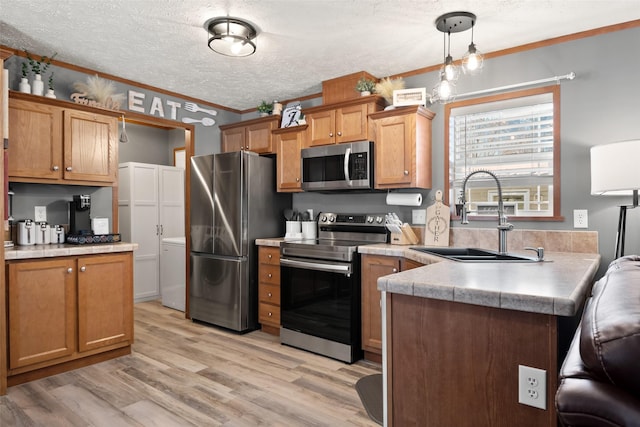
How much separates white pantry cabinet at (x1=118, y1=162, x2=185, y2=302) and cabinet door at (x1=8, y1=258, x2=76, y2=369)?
2.28 meters

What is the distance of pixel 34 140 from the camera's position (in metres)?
2.94

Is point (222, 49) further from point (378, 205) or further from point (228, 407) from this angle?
point (228, 407)

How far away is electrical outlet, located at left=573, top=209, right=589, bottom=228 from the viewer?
274cm

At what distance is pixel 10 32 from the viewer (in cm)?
280

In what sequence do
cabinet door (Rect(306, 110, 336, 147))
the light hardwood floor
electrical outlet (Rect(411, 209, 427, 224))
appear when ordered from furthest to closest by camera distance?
cabinet door (Rect(306, 110, 336, 147)) < electrical outlet (Rect(411, 209, 427, 224)) < the light hardwood floor

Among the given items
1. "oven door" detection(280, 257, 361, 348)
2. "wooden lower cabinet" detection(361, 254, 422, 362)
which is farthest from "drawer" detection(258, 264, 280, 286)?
"wooden lower cabinet" detection(361, 254, 422, 362)

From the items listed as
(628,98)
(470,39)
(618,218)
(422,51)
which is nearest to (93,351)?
(422,51)

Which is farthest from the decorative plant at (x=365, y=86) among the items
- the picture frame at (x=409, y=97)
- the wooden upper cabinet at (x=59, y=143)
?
the wooden upper cabinet at (x=59, y=143)

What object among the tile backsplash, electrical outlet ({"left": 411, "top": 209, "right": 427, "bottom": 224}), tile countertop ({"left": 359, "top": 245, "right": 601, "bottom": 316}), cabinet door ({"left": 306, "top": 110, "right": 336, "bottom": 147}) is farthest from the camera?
cabinet door ({"left": 306, "top": 110, "right": 336, "bottom": 147})

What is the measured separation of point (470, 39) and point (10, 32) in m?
3.27

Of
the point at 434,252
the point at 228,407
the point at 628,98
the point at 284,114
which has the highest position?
the point at 284,114

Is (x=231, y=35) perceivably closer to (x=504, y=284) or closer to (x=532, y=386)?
(x=504, y=284)

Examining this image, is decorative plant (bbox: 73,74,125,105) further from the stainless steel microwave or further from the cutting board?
the cutting board

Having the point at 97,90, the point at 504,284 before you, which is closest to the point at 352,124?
the point at 97,90
